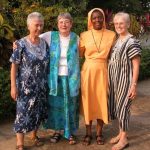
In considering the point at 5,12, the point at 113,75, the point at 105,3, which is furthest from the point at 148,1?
the point at 113,75

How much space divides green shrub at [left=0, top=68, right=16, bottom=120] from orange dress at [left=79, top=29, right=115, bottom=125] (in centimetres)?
158

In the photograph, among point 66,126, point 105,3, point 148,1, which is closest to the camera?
point 66,126

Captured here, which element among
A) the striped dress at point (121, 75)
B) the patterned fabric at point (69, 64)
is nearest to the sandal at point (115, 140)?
the striped dress at point (121, 75)

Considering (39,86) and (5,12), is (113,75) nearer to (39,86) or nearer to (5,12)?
(39,86)

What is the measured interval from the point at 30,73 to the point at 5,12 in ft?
12.9

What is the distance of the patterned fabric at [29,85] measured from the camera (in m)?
5.12

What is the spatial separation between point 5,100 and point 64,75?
1618mm

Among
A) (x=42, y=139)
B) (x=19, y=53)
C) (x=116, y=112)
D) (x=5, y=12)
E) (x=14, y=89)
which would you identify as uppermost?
(x=5, y=12)

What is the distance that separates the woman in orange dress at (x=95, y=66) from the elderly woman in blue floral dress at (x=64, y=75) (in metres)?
0.12

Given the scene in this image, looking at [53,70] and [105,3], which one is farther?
[105,3]

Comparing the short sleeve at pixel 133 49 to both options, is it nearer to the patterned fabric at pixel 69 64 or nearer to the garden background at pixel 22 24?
the patterned fabric at pixel 69 64

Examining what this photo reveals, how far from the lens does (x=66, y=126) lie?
5.50m

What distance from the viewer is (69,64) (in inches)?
208

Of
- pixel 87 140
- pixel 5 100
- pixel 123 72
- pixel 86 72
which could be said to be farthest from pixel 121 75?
pixel 5 100
